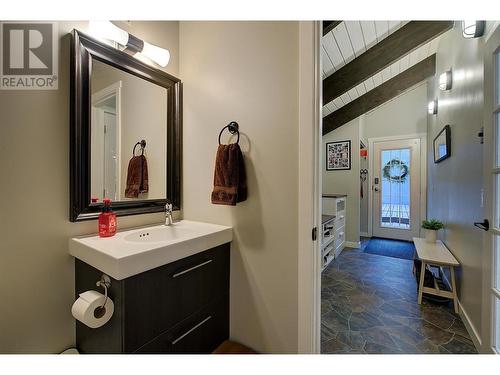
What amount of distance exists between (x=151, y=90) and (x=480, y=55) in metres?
2.32

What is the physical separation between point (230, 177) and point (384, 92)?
3.79m

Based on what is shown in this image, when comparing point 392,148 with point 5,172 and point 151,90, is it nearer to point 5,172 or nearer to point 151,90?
point 151,90

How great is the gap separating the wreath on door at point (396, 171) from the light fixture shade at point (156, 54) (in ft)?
15.0

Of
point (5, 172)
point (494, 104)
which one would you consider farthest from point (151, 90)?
point (494, 104)

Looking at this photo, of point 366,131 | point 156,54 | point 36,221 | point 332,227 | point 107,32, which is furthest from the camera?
point 366,131

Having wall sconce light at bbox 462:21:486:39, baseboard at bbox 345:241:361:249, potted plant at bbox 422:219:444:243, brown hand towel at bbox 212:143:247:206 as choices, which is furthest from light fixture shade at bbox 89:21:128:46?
baseboard at bbox 345:241:361:249

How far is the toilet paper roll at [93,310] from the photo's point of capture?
90cm

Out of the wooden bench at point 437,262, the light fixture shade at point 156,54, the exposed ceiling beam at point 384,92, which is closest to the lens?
the light fixture shade at point 156,54

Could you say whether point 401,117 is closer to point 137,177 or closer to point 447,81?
point 447,81

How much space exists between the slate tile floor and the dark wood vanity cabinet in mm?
877

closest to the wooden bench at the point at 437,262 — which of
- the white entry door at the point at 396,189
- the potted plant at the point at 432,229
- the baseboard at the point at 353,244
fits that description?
the potted plant at the point at 432,229

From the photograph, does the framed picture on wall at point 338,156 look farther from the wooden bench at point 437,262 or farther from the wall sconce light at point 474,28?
the wall sconce light at point 474,28

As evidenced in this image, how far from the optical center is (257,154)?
4.24 feet

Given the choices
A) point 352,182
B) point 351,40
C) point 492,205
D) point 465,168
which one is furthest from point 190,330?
point 352,182
